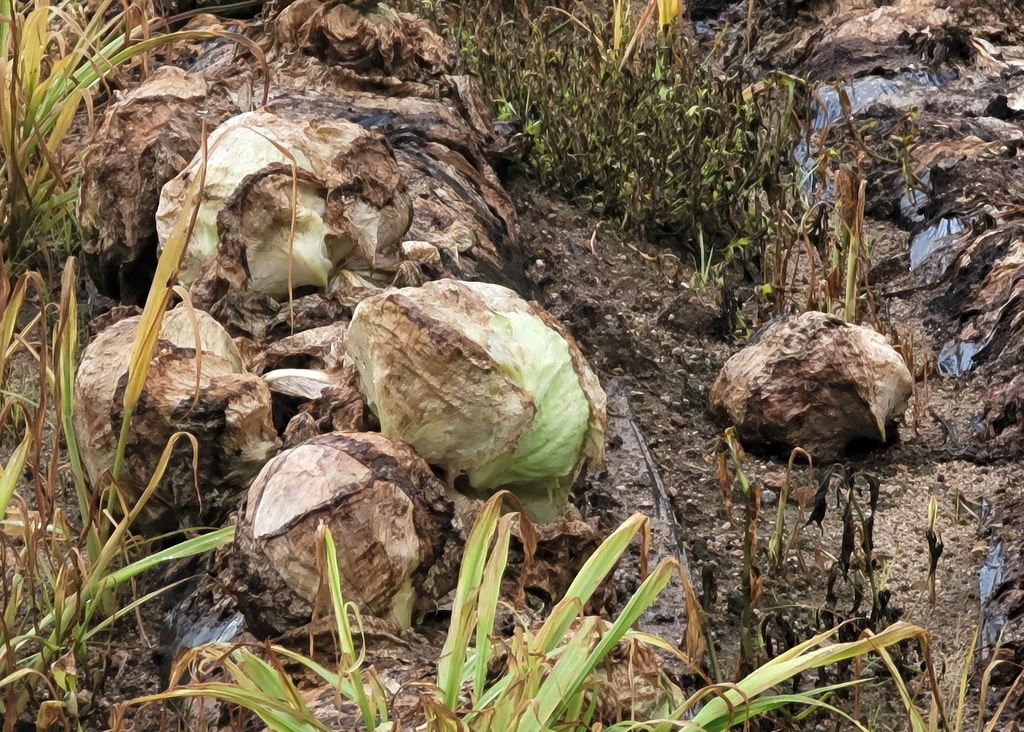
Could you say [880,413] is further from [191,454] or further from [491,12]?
[491,12]

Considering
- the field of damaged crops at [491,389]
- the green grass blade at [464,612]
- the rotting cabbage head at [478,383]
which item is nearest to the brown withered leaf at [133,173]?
the field of damaged crops at [491,389]

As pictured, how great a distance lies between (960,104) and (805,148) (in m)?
0.57

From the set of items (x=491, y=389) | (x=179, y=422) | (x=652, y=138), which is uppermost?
(x=491, y=389)

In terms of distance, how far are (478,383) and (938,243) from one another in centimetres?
223

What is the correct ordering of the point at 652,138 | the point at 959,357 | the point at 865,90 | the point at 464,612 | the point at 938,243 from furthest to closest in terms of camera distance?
the point at 865,90 → the point at 652,138 → the point at 938,243 → the point at 959,357 → the point at 464,612

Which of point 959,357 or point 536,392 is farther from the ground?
point 536,392

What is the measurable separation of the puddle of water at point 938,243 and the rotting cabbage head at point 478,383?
192 centimetres

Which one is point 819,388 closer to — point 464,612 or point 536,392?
point 536,392

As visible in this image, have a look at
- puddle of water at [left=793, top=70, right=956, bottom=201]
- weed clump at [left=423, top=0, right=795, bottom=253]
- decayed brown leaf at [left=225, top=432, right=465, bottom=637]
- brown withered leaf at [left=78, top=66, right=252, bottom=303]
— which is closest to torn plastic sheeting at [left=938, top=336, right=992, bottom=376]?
weed clump at [left=423, top=0, right=795, bottom=253]

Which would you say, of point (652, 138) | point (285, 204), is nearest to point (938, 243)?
point (652, 138)

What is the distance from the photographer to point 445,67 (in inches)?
146

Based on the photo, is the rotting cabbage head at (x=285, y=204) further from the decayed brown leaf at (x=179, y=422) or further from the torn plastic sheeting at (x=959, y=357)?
the torn plastic sheeting at (x=959, y=357)

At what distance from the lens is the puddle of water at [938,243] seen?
3650mm

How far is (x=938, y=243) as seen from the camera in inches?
147
